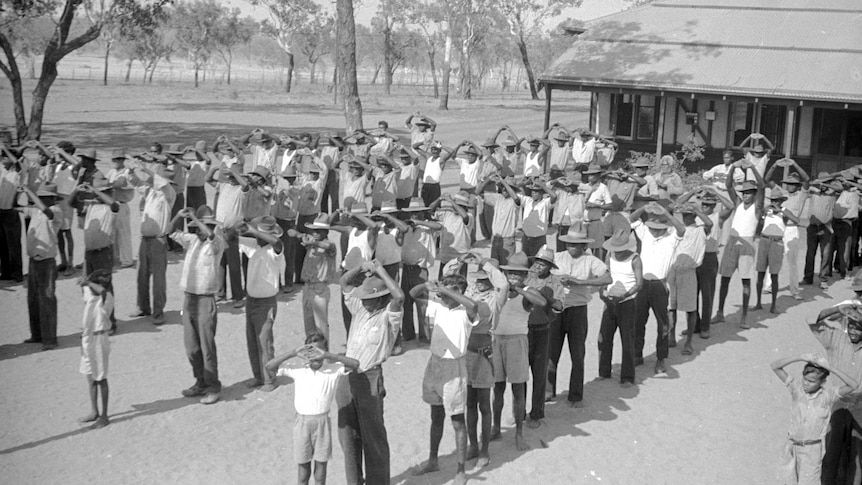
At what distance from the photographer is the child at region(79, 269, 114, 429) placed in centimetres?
883

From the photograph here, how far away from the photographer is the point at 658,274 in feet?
Answer: 35.2

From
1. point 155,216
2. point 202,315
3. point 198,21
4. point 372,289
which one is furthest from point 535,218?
point 198,21

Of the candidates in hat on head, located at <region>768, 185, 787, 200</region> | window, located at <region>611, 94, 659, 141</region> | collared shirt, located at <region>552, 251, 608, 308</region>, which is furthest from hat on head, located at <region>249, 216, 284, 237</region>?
window, located at <region>611, 94, 659, 141</region>

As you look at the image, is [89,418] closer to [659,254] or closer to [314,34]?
[659,254]

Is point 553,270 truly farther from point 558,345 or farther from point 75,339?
point 75,339

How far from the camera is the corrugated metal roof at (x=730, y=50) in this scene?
2294 centimetres

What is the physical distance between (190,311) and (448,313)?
3.21 meters

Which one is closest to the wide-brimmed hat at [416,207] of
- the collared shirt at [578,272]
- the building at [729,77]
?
the collared shirt at [578,272]

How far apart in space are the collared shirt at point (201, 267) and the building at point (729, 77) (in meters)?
16.1

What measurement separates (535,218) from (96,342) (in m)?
6.67

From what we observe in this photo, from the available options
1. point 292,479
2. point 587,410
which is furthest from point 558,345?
point 292,479

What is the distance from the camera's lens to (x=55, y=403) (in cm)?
952

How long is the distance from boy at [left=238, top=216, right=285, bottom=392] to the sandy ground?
0.32 meters

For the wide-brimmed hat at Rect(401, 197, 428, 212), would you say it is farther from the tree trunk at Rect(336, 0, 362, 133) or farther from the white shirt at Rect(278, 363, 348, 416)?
the tree trunk at Rect(336, 0, 362, 133)
